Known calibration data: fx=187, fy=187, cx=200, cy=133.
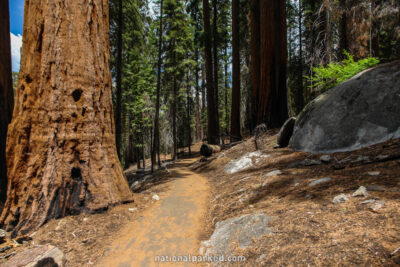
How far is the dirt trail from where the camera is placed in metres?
2.81

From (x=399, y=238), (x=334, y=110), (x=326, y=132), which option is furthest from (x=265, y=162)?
(x=399, y=238)

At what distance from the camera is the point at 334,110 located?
14.4 ft

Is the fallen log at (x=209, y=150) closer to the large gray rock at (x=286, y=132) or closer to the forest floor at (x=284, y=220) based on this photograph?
the large gray rock at (x=286, y=132)

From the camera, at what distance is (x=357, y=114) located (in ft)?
12.8

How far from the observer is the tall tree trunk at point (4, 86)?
512 cm

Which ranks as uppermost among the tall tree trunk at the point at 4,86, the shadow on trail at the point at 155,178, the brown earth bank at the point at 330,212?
the tall tree trunk at the point at 4,86

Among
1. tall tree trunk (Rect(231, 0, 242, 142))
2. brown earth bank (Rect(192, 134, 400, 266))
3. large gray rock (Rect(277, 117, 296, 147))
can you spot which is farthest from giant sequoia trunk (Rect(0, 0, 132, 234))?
tall tree trunk (Rect(231, 0, 242, 142))

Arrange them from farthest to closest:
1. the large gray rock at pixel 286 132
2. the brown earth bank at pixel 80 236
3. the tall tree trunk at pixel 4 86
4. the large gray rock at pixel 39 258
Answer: the large gray rock at pixel 286 132, the tall tree trunk at pixel 4 86, the brown earth bank at pixel 80 236, the large gray rock at pixel 39 258

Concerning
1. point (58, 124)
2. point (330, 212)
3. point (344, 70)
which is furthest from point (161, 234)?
point (344, 70)

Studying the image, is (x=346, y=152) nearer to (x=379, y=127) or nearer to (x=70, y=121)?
(x=379, y=127)

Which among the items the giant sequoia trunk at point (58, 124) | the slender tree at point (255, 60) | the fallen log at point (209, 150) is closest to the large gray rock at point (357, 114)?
the slender tree at point (255, 60)

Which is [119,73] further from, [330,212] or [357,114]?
[330,212]

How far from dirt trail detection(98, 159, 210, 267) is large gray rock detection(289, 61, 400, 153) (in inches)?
129

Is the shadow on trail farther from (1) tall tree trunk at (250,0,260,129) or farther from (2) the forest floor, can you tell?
(1) tall tree trunk at (250,0,260,129)
